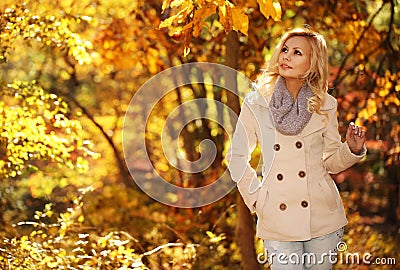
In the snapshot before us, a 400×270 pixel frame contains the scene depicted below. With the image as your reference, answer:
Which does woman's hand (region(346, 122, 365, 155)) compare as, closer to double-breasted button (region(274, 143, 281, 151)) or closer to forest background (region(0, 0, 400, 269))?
double-breasted button (region(274, 143, 281, 151))

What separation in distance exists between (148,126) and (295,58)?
192 inches

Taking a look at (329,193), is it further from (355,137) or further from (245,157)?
(245,157)

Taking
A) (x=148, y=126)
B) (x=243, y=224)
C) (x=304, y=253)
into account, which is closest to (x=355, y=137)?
(x=304, y=253)

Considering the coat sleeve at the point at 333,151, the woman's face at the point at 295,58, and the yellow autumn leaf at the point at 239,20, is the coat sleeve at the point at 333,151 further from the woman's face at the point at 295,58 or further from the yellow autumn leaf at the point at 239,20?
the yellow autumn leaf at the point at 239,20

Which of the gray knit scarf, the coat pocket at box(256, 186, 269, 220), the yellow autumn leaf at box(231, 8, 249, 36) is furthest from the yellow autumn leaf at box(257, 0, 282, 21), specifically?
the coat pocket at box(256, 186, 269, 220)

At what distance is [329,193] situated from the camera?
3.19 metres

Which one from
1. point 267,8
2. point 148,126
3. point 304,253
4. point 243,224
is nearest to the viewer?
point 267,8

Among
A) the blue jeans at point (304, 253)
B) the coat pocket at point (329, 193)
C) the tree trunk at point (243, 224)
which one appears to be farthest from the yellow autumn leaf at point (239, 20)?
the tree trunk at point (243, 224)

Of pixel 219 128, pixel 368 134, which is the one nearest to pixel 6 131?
pixel 219 128

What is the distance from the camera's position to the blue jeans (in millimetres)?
3143

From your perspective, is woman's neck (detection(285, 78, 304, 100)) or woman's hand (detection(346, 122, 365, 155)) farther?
woman's neck (detection(285, 78, 304, 100))

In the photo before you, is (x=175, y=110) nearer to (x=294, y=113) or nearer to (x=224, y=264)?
(x=224, y=264)

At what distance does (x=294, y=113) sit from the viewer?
3166 millimetres

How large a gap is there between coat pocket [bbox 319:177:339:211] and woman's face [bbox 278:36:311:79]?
42cm
